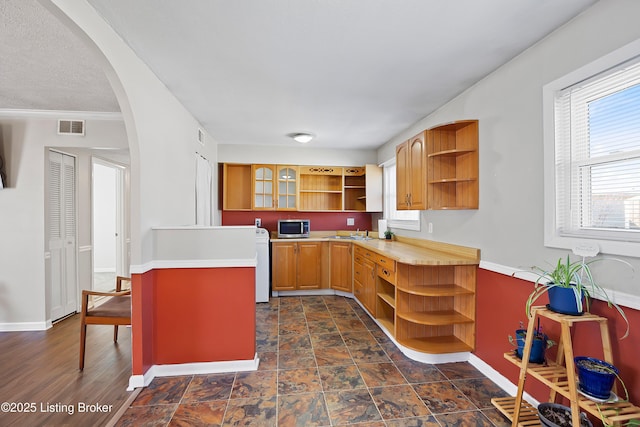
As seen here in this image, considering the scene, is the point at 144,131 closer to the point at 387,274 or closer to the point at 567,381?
the point at 387,274

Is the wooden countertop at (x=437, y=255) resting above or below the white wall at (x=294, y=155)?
below

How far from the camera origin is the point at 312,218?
536 centimetres

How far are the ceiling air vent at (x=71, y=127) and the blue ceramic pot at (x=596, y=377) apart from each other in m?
4.84

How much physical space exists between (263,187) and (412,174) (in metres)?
2.74

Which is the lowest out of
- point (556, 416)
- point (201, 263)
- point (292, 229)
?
point (556, 416)

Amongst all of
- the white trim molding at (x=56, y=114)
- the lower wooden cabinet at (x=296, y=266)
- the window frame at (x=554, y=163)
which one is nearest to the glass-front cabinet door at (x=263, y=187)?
the lower wooden cabinet at (x=296, y=266)

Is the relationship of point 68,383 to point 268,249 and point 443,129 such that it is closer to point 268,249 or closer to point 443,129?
point 268,249

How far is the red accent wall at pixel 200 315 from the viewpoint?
2.42 meters

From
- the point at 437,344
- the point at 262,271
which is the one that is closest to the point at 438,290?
the point at 437,344

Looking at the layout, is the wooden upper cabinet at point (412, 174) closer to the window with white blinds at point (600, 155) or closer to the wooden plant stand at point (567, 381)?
the window with white blinds at point (600, 155)

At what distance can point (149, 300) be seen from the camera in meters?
2.33

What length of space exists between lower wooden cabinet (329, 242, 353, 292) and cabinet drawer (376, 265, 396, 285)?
48.5 inches

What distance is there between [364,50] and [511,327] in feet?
7.56

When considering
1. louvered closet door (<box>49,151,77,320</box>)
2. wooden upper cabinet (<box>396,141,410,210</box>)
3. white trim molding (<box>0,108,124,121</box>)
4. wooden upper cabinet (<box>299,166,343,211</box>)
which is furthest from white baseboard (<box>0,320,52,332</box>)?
A: wooden upper cabinet (<box>396,141,410,210</box>)
